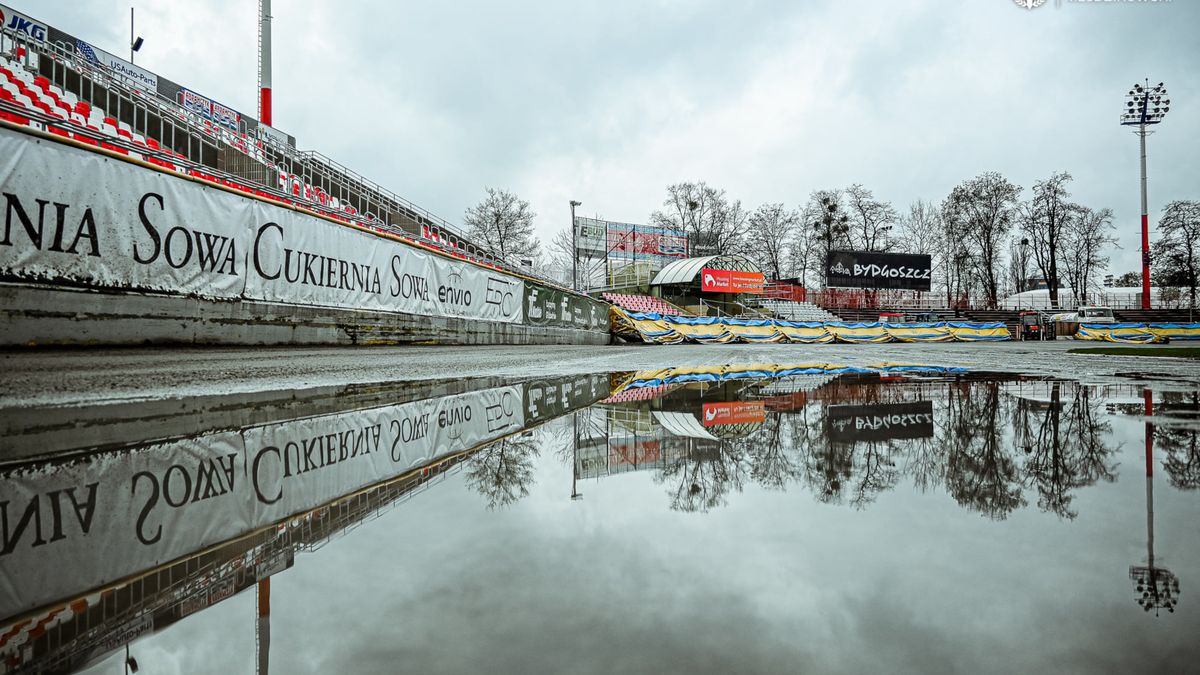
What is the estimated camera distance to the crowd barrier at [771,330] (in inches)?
1038

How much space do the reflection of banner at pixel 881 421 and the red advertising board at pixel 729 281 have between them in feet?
139

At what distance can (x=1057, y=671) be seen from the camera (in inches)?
34.8

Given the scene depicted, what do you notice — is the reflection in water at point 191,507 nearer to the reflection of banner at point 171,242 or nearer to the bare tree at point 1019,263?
the reflection of banner at point 171,242

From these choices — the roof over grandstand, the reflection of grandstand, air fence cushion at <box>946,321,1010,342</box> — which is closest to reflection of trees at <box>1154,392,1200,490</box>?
the reflection of grandstand

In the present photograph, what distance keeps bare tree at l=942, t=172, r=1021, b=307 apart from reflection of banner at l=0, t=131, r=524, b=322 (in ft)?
185

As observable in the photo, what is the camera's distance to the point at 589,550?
4.62 ft

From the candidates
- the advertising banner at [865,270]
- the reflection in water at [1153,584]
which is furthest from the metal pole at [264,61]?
the advertising banner at [865,270]

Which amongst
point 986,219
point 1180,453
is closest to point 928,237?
point 986,219

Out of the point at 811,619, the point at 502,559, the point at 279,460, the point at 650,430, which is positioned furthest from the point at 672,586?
the point at 650,430

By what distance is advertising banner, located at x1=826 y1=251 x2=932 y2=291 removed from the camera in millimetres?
49094

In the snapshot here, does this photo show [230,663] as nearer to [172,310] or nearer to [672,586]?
[672,586]

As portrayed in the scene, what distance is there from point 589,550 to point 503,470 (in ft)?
2.85

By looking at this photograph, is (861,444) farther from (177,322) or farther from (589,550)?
(177,322)

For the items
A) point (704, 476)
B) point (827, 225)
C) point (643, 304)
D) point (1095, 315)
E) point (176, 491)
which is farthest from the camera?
point (827, 225)
